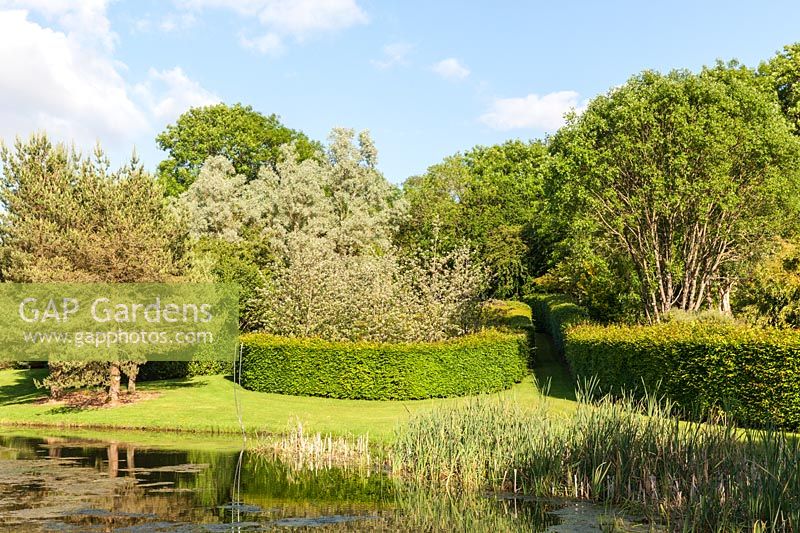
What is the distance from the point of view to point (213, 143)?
64.7 metres

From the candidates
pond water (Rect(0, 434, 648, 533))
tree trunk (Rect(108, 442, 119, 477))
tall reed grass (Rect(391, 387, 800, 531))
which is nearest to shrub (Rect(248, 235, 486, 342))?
tree trunk (Rect(108, 442, 119, 477))

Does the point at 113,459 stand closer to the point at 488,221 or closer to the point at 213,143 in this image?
the point at 488,221

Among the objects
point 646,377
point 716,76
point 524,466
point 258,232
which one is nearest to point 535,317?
point 258,232

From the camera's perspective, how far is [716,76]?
107ft

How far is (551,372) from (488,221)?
20.3m

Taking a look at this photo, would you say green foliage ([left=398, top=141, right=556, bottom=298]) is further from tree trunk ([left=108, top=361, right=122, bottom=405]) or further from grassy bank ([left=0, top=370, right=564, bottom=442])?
tree trunk ([left=108, top=361, right=122, bottom=405])

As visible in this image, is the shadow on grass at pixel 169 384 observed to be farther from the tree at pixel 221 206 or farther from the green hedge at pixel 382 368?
the tree at pixel 221 206

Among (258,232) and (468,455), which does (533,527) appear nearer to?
(468,455)

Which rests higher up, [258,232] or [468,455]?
[258,232]

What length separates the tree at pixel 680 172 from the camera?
30.5 m

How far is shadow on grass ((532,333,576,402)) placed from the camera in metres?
30.0

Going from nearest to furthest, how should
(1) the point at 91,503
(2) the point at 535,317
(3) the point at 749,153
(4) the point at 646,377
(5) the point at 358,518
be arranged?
(5) the point at 358,518 → (1) the point at 91,503 → (4) the point at 646,377 → (3) the point at 749,153 → (2) the point at 535,317

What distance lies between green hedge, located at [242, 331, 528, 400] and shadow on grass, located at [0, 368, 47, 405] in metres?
9.34

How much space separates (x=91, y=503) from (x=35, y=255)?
21027 millimetres
